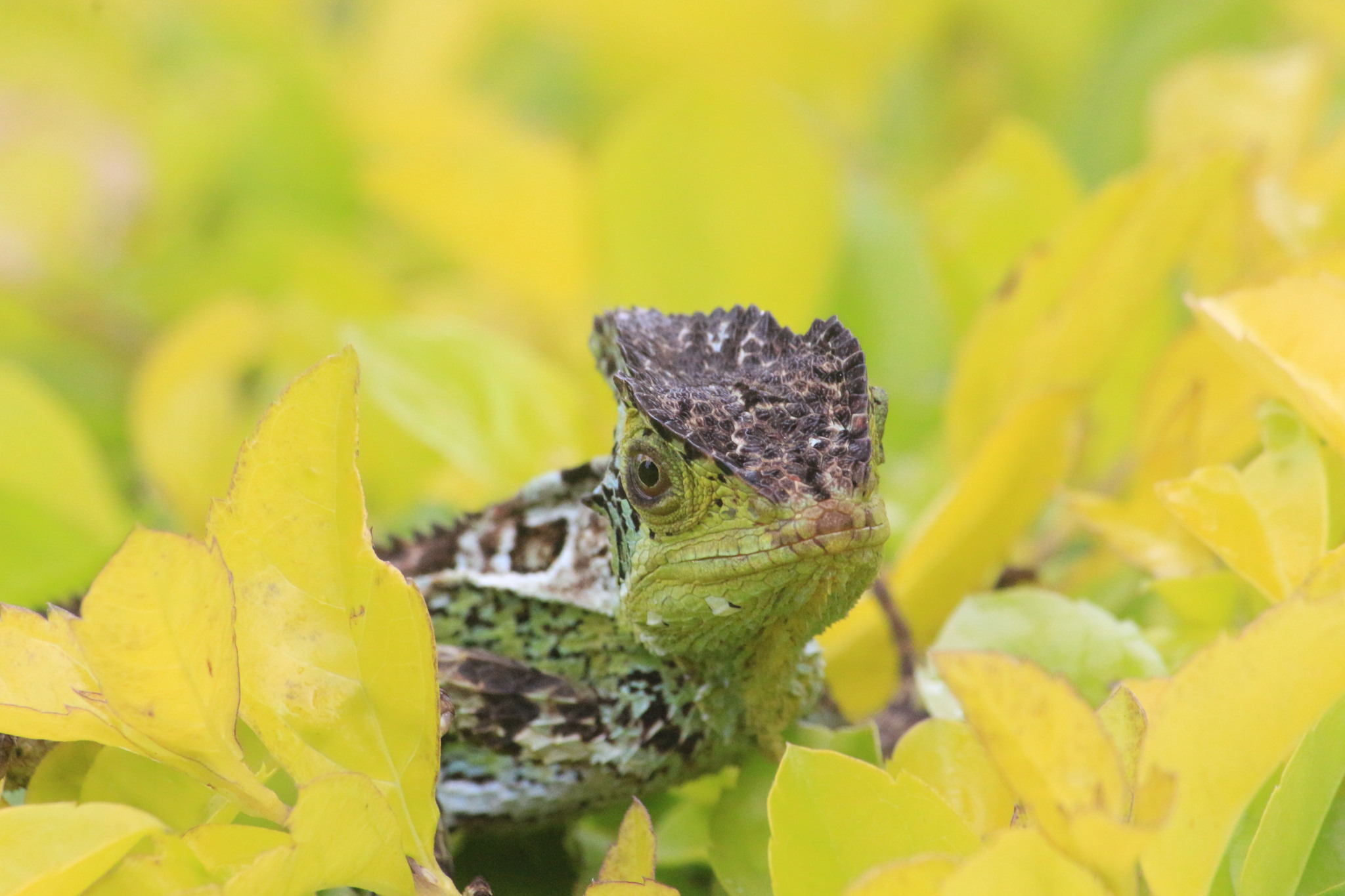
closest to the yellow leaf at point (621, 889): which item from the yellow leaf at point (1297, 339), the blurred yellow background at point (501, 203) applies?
the yellow leaf at point (1297, 339)

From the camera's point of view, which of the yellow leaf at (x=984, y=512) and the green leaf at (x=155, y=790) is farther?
the yellow leaf at (x=984, y=512)

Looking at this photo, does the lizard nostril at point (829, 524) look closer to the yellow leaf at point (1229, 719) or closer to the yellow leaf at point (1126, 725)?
the yellow leaf at point (1126, 725)

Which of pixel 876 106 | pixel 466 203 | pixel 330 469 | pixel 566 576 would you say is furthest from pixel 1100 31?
pixel 330 469

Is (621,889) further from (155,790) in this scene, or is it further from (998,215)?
(998,215)

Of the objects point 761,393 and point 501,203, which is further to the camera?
point 501,203

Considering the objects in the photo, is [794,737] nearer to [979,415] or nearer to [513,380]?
[979,415]

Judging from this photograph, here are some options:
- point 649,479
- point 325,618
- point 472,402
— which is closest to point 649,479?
point 649,479
